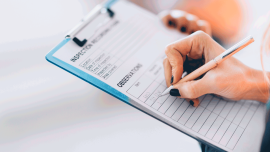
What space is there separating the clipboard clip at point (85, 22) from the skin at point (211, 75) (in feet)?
0.87

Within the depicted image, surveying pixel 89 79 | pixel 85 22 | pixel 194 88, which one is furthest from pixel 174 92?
pixel 85 22

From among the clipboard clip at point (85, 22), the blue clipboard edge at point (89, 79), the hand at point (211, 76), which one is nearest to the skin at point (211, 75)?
the hand at point (211, 76)

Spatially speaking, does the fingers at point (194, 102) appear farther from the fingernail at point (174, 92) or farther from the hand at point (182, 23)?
the hand at point (182, 23)

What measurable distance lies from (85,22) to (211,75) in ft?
1.38

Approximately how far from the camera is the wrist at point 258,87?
1.74ft

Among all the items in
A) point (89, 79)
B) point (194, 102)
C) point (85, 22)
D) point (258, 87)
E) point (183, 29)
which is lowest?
point (258, 87)

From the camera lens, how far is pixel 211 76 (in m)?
0.47

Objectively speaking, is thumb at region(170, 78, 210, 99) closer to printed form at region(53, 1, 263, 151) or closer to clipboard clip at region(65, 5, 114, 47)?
printed form at region(53, 1, 263, 151)

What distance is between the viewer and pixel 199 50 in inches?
20.6

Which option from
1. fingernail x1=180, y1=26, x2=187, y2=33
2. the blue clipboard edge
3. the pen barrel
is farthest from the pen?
fingernail x1=180, y1=26, x2=187, y2=33

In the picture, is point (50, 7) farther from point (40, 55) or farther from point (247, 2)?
point (247, 2)

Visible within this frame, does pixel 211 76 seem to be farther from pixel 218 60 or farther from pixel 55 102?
pixel 55 102

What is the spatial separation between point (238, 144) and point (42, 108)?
1.87 feet

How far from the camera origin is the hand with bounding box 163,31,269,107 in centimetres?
48
